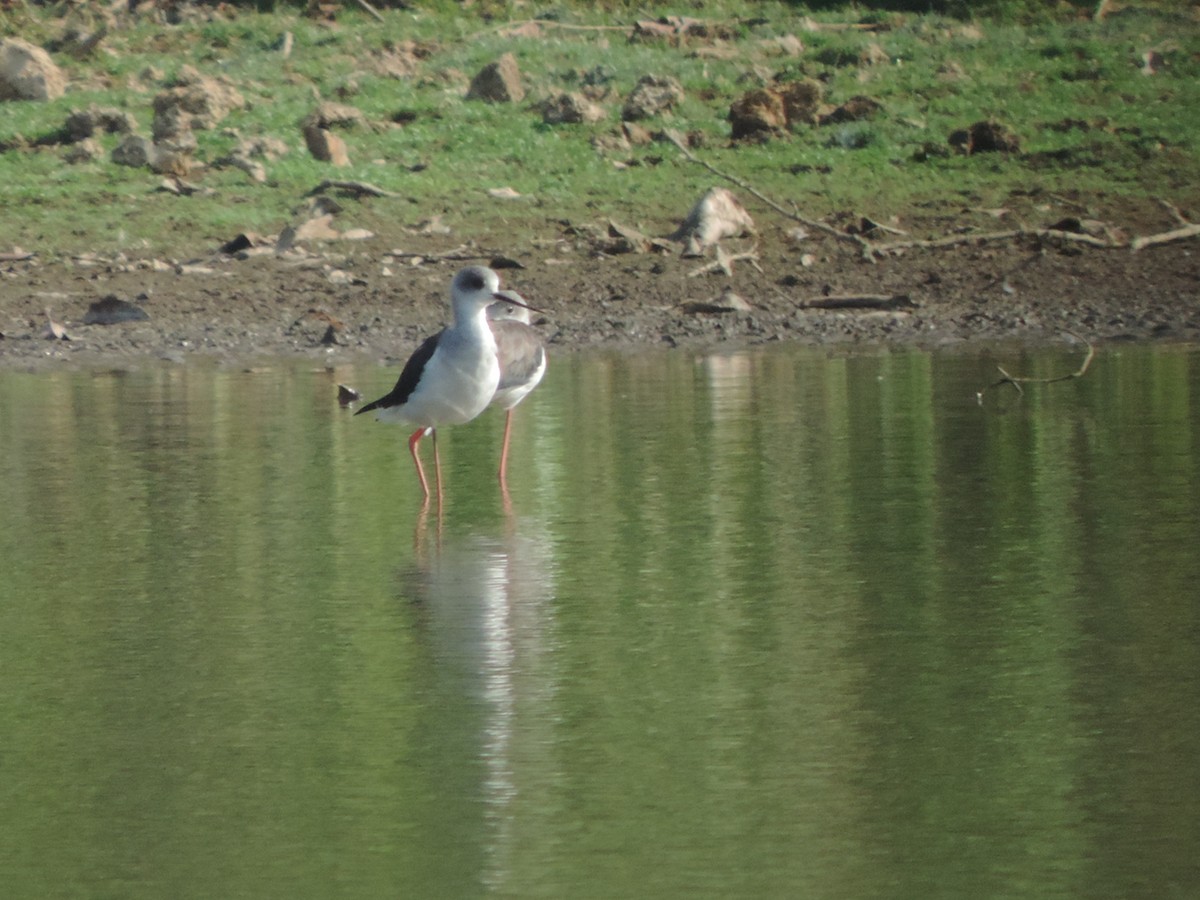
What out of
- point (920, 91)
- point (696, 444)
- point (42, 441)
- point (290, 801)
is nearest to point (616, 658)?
point (290, 801)

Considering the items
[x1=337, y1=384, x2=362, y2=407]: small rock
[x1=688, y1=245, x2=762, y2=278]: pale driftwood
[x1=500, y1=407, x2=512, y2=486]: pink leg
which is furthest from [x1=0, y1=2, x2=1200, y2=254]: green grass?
[x1=500, y1=407, x2=512, y2=486]: pink leg

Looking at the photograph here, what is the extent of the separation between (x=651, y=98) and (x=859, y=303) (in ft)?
21.3

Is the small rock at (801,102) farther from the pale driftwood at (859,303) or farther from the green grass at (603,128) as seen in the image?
the pale driftwood at (859,303)

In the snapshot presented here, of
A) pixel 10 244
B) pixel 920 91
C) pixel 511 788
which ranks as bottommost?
pixel 511 788

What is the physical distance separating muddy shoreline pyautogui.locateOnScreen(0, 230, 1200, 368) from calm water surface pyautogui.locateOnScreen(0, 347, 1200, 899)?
5137mm

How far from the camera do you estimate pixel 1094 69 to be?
2402 centimetres

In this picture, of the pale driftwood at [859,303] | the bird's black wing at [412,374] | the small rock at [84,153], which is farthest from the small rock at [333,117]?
the bird's black wing at [412,374]

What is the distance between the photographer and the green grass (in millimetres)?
19688

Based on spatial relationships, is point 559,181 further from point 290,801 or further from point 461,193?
point 290,801

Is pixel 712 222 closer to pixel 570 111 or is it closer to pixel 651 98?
pixel 570 111

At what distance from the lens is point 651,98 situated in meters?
22.8

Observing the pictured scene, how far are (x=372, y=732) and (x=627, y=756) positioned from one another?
0.65 m

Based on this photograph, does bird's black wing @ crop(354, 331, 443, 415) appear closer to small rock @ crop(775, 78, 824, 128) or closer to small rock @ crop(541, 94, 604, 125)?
small rock @ crop(541, 94, 604, 125)

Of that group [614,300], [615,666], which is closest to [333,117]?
[614,300]
